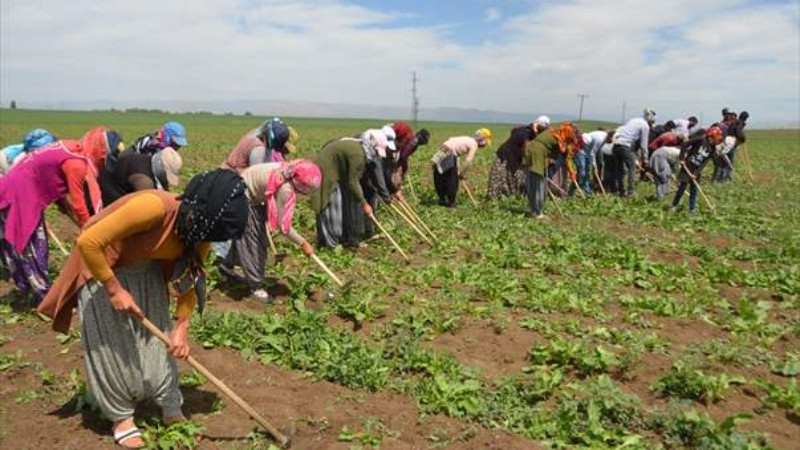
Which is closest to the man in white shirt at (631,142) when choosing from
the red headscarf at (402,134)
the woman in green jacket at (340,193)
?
the red headscarf at (402,134)

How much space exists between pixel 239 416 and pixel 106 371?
0.93m

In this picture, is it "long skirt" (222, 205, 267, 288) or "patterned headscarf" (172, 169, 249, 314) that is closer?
"patterned headscarf" (172, 169, 249, 314)

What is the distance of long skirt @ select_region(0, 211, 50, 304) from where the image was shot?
5.32 metres

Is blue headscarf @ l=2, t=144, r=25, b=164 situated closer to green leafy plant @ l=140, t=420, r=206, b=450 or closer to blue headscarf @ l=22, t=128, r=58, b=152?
blue headscarf @ l=22, t=128, r=58, b=152

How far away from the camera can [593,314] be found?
575 cm

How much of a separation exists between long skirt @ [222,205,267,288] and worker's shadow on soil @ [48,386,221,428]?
1770mm

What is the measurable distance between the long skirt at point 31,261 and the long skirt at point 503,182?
8.52 m

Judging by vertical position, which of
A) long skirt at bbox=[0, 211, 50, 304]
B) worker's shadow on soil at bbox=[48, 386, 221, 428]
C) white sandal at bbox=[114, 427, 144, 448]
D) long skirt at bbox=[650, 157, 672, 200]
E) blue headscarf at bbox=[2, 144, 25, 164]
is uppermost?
blue headscarf at bbox=[2, 144, 25, 164]

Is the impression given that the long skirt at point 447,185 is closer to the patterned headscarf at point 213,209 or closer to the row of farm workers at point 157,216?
the row of farm workers at point 157,216

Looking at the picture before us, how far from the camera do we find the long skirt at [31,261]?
5.32 meters

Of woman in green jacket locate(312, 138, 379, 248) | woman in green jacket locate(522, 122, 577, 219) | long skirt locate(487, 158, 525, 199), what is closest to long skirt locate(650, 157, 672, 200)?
long skirt locate(487, 158, 525, 199)

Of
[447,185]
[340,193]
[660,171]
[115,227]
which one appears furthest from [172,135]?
[660,171]

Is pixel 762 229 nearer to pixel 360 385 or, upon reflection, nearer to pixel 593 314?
pixel 593 314

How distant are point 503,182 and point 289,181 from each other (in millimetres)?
7541
